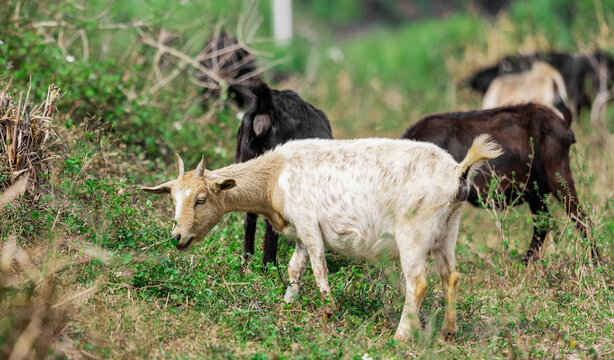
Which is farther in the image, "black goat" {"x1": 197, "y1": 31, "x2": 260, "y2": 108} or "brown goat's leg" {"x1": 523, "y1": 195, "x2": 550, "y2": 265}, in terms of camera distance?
"black goat" {"x1": 197, "y1": 31, "x2": 260, "y2": 108}

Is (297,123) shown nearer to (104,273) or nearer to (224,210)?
(224,210)

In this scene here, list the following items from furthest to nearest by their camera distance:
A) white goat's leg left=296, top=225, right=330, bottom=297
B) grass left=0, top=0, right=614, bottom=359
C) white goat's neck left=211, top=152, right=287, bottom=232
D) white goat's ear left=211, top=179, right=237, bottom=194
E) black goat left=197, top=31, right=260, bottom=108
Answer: black goat left=197, top=31, right=260, bottom=108
white goat's neck left=211, top=152, right=287, bottom=232
white goat's leg left=296, top=225, right=330, bottom=297
white goat's ear left=211, top=179, right=237, bottom=194
grass left=0, top=0, right=614, bottom=359

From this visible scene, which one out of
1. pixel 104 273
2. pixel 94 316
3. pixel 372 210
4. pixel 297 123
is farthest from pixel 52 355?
pixel 297 123

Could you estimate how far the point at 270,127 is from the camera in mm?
6574

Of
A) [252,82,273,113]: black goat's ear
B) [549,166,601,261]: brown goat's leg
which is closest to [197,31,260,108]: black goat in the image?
[252,82,273,113]: black goat's ear

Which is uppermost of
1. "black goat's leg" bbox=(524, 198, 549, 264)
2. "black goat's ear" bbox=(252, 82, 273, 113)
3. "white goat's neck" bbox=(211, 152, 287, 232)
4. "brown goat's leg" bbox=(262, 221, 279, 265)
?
"black goat's ear" bbox=(252, 82, 273, 113)

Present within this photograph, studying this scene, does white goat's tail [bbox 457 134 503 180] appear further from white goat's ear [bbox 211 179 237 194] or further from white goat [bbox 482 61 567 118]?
white goat [bbox 482 61 567 118]

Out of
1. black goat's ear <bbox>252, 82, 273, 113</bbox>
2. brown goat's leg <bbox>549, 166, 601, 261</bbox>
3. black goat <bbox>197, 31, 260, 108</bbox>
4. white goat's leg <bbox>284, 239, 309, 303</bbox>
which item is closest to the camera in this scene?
white goat's leg <bbox>284, 239, 309, 303</bbox>

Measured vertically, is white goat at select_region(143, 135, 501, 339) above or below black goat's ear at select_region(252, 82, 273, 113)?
below

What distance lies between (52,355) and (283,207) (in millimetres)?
2230

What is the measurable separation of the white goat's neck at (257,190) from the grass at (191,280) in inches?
21.5

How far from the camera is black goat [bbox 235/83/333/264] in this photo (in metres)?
6.51

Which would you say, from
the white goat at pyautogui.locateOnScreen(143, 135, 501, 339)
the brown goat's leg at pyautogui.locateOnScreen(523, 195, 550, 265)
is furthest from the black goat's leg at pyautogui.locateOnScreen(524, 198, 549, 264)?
the white goat at pyautogui.locateOnScreen(143, 135, 501, 339)

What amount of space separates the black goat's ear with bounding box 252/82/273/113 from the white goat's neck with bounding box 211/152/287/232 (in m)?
0.81
